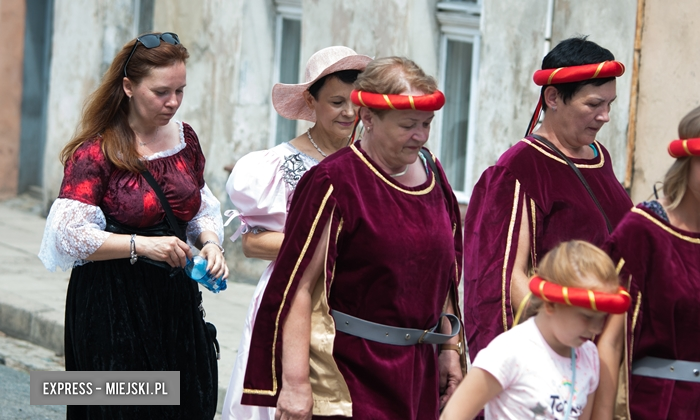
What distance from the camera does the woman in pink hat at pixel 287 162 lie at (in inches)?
181

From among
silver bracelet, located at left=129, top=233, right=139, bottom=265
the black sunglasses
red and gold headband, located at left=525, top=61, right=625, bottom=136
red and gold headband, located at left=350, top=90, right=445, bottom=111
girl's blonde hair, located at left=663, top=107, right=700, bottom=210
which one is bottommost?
silver bracelet, located at left=129, top=233, right=139, bottom=265

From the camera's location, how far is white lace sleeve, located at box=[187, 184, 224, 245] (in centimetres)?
496

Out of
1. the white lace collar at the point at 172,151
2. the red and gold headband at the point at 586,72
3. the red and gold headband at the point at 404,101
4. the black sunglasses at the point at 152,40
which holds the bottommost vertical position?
the white lace collar at the point at 172,151

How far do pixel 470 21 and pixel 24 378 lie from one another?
13.3 ft

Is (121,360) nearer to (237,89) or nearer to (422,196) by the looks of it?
(422,196)

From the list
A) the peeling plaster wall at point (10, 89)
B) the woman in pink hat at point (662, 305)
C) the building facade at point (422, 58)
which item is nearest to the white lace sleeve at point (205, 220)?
the woman in pink hat at point (662, 305)

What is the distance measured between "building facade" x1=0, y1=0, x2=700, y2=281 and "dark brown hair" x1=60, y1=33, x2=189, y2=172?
2197 mm

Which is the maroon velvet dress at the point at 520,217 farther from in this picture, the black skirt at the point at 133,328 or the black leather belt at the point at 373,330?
the black skirt at the point at 133,328

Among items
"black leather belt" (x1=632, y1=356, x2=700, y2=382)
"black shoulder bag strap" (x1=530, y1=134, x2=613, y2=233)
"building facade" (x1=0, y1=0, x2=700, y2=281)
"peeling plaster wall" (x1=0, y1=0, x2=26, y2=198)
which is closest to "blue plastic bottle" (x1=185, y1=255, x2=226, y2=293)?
"black shoulder bag strap" (x1=530, y1=134, x2=613, y2=233)

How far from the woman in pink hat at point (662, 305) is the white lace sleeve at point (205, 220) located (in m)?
1.92

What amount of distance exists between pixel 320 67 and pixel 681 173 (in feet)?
5.23

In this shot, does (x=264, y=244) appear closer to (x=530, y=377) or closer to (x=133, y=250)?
(x=133, y=250)

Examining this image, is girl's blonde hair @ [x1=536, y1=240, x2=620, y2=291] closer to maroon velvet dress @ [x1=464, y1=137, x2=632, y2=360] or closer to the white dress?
maroon velvet dress @ [x1=464, y1=137, x2=632, y2=360]

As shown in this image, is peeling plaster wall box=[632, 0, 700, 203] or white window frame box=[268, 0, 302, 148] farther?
white window frame box=[268, 0, 302, 148]
